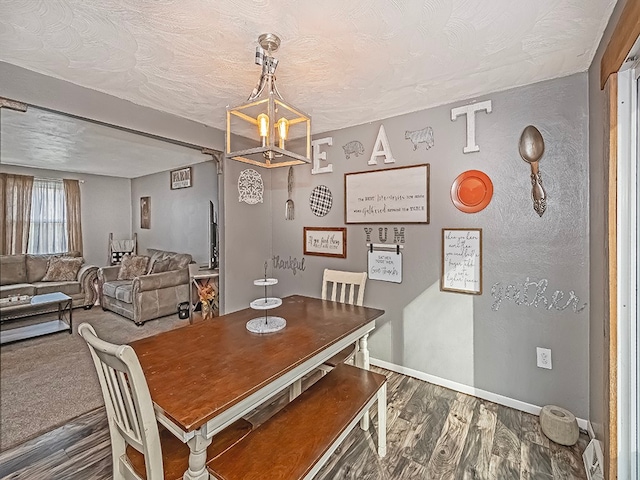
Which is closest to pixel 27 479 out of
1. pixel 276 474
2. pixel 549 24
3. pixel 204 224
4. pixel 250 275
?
pixel 276 474

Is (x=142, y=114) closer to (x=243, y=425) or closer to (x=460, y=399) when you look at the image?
(x=243, y=425)

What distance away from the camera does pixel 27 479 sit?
1.44 m

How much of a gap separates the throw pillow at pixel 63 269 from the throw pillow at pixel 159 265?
2440mm

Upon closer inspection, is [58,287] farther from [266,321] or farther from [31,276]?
[266,321]

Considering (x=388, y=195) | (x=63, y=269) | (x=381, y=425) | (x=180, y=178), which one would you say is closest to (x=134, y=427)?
(x=63, y=269)

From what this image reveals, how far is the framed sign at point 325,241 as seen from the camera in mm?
2814

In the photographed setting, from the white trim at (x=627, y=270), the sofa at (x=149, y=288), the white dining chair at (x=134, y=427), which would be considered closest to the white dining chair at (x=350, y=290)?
the white dining chair at (x=134, y=427)

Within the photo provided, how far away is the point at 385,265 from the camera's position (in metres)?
2.55

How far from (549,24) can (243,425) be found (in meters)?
2.32

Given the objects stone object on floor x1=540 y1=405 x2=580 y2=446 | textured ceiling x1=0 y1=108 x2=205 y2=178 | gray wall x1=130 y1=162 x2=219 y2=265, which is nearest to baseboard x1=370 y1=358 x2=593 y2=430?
stone object on floor x1=540 y1=405 x2=580 y2=446

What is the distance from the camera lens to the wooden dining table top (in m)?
0.95

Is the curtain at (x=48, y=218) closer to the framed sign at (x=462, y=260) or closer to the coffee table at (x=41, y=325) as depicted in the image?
the coffee table at (x=41, y=325)

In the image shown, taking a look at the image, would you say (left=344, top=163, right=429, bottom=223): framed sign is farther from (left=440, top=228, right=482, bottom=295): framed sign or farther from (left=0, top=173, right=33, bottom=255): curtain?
(left=0, top=173, right=33, bottom=255): curtain

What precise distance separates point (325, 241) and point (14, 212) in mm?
2204
